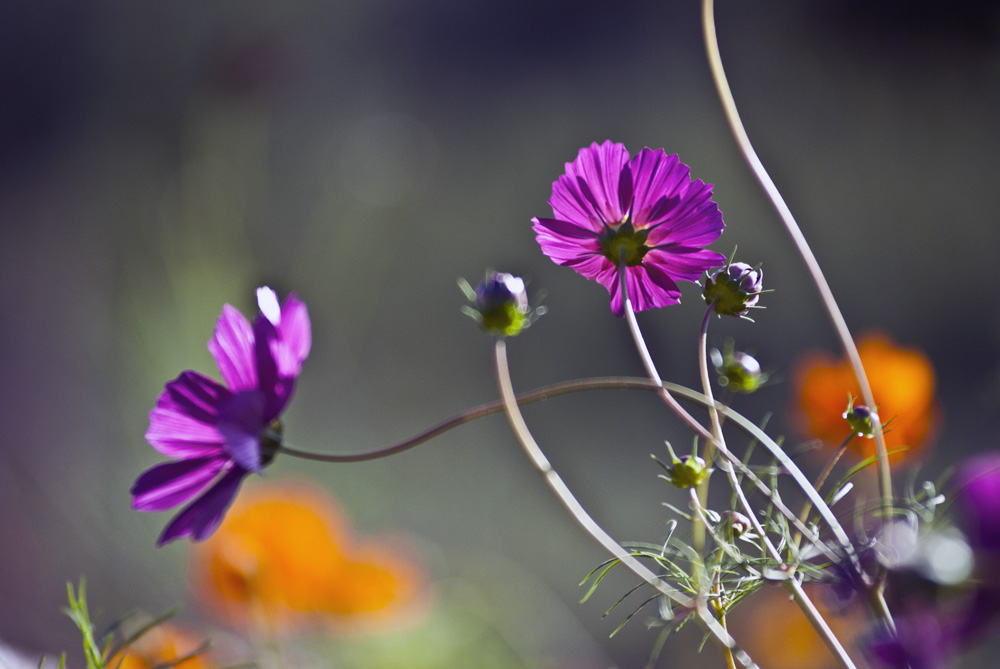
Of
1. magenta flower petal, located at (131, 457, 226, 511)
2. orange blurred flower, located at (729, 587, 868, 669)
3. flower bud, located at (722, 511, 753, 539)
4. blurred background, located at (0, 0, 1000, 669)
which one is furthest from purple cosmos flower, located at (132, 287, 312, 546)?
blurred background, located at (0, 0, 1000, 669)

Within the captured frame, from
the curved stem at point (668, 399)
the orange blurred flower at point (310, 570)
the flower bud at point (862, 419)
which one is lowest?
the orange blurred flower at point (310, 570)

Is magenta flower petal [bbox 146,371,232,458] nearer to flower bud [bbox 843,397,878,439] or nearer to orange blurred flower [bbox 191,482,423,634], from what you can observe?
flower bud [bbox 843,397,878,439]

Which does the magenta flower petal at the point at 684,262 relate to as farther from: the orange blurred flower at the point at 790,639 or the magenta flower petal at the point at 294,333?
the orange blurred flower at the point at 790,639

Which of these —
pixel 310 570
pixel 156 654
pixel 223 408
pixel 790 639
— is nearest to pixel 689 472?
pixel 223 408

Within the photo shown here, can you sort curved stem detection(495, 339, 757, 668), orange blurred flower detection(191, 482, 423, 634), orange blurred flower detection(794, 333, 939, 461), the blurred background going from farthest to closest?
the blurred background → orange blurred flower detection(191, 482, 423, 634) → orange blurred flower detection(794, 333, 939, 461) → curved stem detection(495, 339, 757, 668)

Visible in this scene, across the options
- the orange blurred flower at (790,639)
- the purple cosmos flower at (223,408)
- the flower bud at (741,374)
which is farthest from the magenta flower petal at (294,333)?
the orange blurred flower at (790,639)

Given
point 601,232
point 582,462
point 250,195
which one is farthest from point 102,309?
point 601,232
